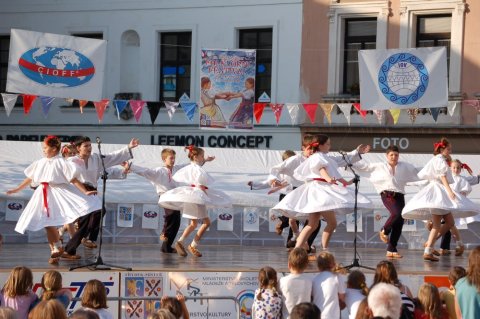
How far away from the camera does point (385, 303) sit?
7906mm

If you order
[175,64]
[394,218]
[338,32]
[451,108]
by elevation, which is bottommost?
[394,218]

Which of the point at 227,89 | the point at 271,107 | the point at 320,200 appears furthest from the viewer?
the point at 271,107

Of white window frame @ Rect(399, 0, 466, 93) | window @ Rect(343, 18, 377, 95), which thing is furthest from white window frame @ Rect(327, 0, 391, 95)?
white window frame @ Rect(399, 0, 466, 93)

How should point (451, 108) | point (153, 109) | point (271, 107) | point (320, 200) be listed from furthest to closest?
point (153, 109) → point (451, 108) → point (271, 107) → point (320, 200)

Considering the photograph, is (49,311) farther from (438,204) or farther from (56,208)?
(438,204)

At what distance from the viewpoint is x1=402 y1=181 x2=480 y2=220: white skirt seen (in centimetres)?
1536

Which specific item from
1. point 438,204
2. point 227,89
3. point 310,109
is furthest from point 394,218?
point 310,109

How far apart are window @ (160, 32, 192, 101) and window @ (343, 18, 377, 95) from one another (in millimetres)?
4445

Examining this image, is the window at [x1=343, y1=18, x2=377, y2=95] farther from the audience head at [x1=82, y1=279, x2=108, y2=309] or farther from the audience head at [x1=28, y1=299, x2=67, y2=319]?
the audience head at [x1=28, y1=299, x2=67, y2=319]

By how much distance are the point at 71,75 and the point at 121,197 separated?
7.47ft

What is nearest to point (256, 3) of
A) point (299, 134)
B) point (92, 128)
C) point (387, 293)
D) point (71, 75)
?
point (299, 134)

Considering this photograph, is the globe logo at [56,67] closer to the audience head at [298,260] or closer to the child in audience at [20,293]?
the audience head at [298,260]

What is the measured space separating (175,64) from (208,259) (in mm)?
16767

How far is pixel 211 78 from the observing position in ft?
80.4
